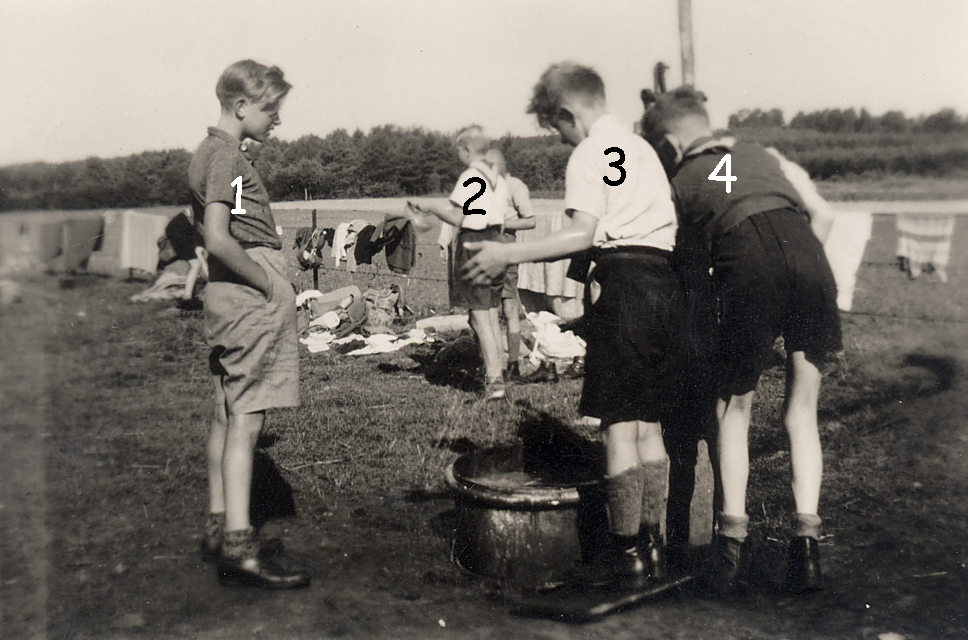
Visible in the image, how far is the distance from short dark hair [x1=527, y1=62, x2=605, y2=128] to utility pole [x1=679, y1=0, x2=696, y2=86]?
80 centimetres

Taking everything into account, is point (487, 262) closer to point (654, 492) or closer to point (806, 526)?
point (654, 492)

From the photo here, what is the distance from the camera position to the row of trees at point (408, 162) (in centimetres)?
427

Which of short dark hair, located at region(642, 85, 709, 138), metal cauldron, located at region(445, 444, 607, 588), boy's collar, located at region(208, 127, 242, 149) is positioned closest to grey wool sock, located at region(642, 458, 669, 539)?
metal cauldron, located at region(445, 444, 607, 588)

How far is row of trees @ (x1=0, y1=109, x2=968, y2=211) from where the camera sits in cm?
427

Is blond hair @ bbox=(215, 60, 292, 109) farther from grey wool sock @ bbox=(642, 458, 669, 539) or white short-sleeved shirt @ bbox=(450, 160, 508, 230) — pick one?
white short-sleeved shirt @ bbox=(450, 160, 508, 230)

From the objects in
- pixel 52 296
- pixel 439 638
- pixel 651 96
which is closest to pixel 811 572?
pixel 439 638

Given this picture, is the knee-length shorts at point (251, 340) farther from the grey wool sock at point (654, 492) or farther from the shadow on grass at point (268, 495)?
the grey wool sock at point (654, 492)

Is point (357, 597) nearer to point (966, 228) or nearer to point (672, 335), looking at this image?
point (672, 335)

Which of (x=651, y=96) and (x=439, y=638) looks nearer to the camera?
(x=439, y=638)

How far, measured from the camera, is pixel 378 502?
4.12 metres

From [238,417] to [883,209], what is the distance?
4.36 m

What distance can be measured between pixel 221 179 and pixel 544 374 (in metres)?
4.27

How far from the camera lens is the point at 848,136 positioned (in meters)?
4.52

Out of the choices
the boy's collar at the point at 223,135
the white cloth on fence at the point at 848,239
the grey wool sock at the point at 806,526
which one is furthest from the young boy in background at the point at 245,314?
the white cloth on fence at the point at 848,239
